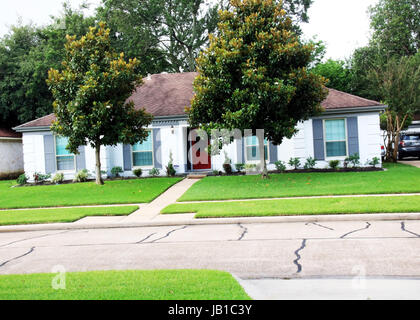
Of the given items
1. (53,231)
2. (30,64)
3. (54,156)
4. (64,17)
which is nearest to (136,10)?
(64,17)

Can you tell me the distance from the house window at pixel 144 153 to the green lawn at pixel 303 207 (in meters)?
9.81

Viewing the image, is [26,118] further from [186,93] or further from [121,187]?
[121,187]

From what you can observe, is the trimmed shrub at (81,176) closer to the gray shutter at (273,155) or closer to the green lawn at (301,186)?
the green lawn at (301,186)

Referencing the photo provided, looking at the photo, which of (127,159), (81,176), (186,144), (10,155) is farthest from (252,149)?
(10,155)

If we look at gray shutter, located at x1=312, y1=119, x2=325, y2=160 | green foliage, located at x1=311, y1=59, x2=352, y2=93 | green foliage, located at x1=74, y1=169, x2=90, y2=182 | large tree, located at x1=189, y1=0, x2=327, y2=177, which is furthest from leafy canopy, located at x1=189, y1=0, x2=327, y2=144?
green foliage, located at x1=311, y1=59, x2=352, y2=93

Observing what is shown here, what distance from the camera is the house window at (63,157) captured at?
21.7 meters

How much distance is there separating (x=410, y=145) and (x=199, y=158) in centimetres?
1412

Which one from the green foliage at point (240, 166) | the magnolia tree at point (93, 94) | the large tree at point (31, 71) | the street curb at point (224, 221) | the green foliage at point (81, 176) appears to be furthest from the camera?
the large tree at point (31, 71)

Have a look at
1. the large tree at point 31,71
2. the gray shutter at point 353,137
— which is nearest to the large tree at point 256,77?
the gray shutter at point 353,137

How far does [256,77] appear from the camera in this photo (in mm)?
14320

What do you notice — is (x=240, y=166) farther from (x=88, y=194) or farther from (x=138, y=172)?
(x=88, y=194)

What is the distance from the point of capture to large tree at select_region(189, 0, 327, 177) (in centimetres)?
1452

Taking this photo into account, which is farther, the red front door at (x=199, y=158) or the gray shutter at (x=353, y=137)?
the red front door at (x=199, y=158)
